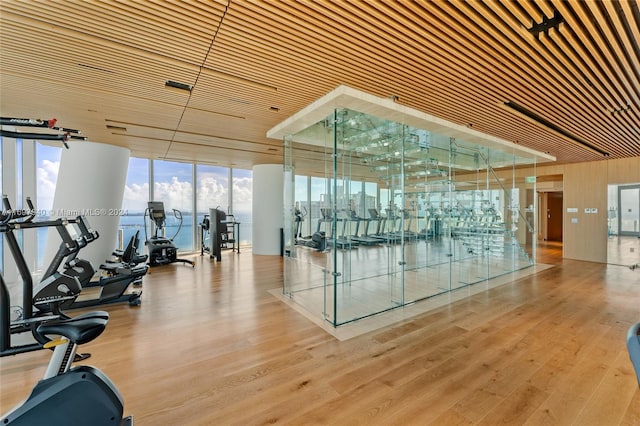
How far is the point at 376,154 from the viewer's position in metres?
5.39

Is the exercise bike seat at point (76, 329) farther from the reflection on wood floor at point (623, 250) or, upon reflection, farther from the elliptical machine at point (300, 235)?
the reflection on wood floor at point (623, 250)

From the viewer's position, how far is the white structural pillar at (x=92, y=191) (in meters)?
5.86

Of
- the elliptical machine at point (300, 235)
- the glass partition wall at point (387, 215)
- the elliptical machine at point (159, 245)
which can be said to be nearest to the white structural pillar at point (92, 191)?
the elliptical machine at point (159, 245)

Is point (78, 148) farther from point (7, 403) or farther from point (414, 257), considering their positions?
point (414, 257)

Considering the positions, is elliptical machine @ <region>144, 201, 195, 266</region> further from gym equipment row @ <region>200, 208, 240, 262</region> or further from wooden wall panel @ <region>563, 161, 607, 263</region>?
wooden wall panel @ <region>563, 161, 607, 263</region>

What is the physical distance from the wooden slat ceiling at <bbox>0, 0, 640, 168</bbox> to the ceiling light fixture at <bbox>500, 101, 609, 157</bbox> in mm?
90

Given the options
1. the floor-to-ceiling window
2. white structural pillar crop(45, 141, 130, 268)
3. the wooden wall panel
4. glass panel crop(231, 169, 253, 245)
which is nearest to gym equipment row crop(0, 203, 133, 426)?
white structural pillar crop(45, 141, 130, 268)

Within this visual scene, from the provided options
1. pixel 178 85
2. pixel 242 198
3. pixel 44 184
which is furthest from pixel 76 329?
pixel 242 198

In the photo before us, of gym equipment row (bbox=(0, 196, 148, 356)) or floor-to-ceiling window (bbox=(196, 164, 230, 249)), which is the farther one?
floor-to-ceiling window (bbox=(196, 164, 230, 249))

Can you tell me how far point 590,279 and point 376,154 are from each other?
5.66 m

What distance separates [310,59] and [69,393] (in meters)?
3.28

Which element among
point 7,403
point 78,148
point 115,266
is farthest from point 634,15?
point 78,148

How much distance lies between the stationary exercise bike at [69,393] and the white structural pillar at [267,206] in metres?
7.75

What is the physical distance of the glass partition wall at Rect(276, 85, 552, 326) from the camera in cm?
→ 444
